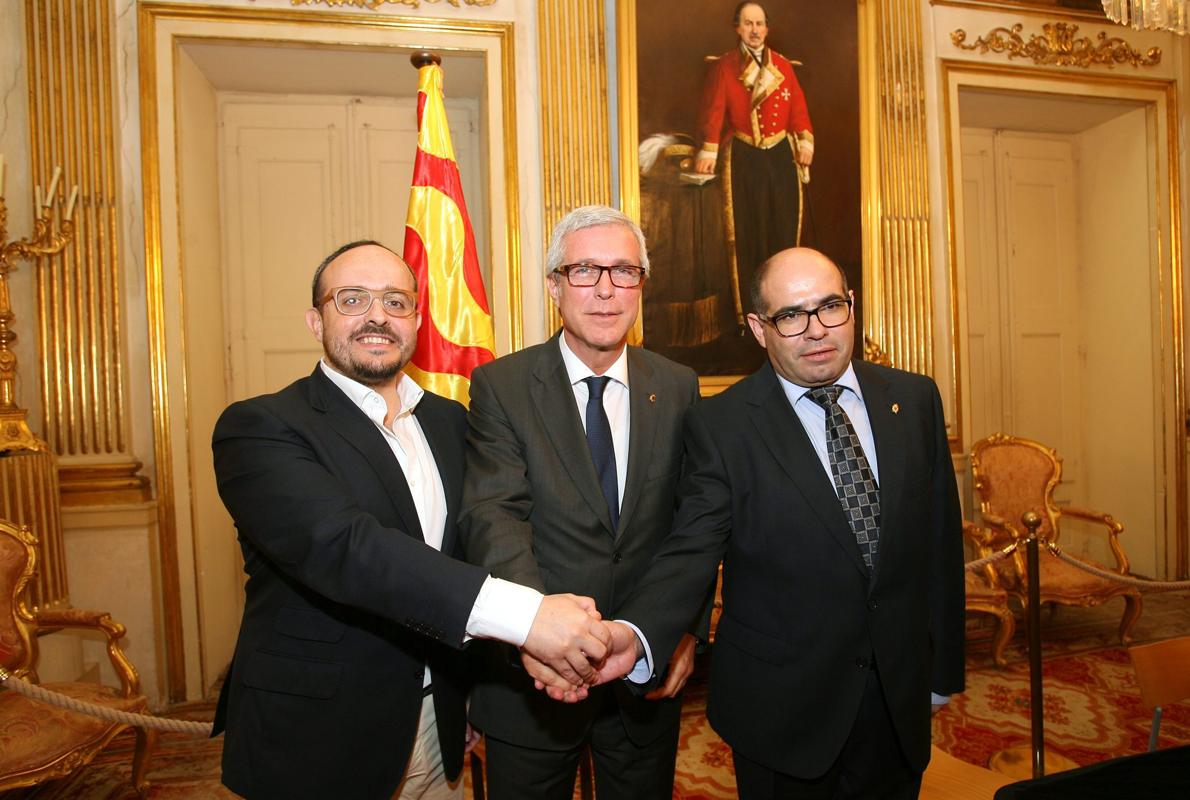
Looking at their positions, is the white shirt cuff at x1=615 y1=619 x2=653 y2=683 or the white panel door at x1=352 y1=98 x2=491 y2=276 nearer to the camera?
the white shirt cuff at x1=615 y1=619 x2=653 y2=683

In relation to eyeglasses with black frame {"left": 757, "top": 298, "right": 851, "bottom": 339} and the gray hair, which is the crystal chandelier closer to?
eyeglasses with black frame {"left": 757, "top": 298, "right": 851, "bottom": 339}

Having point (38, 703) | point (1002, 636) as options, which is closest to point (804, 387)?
point (38, 703)

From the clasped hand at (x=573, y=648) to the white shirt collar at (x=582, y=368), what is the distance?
0.59 meters

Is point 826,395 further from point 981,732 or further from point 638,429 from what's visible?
point 981,732

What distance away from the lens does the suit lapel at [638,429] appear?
179 centimetres

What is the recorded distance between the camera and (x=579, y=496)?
176cm

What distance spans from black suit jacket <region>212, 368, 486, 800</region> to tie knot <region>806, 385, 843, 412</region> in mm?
918

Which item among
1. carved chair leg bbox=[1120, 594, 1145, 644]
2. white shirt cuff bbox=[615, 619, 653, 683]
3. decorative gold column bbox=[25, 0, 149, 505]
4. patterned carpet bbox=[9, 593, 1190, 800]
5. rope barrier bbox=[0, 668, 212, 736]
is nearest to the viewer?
white shirt cuff bbox=[615, 619, 653, 683]

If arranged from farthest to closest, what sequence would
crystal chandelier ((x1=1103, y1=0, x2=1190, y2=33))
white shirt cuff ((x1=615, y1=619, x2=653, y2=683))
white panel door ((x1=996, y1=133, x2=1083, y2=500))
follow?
white panel door ((x1=996, y1=133, x2=1083, y2=500)), crystal chandelier ((x1=1103, y1=0, x2=1190, y2=33)), white shirt cuff ((x1=615, y1=619, x2=653, y2=683))

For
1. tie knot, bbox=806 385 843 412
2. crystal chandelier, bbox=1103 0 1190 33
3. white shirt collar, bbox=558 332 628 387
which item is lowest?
tie knot, bbox=806 385 843 412

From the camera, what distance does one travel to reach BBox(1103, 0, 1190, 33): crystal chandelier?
3.07m

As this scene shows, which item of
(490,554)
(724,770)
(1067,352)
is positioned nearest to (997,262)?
(1067,352)

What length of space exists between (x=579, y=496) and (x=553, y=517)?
80 millimetres

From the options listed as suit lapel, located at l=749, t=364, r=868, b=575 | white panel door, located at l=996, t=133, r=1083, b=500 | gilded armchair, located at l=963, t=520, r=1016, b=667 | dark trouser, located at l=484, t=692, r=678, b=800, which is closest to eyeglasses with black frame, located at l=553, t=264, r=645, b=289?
suit lapel, located at l=749, t=364, r=868, b=575
